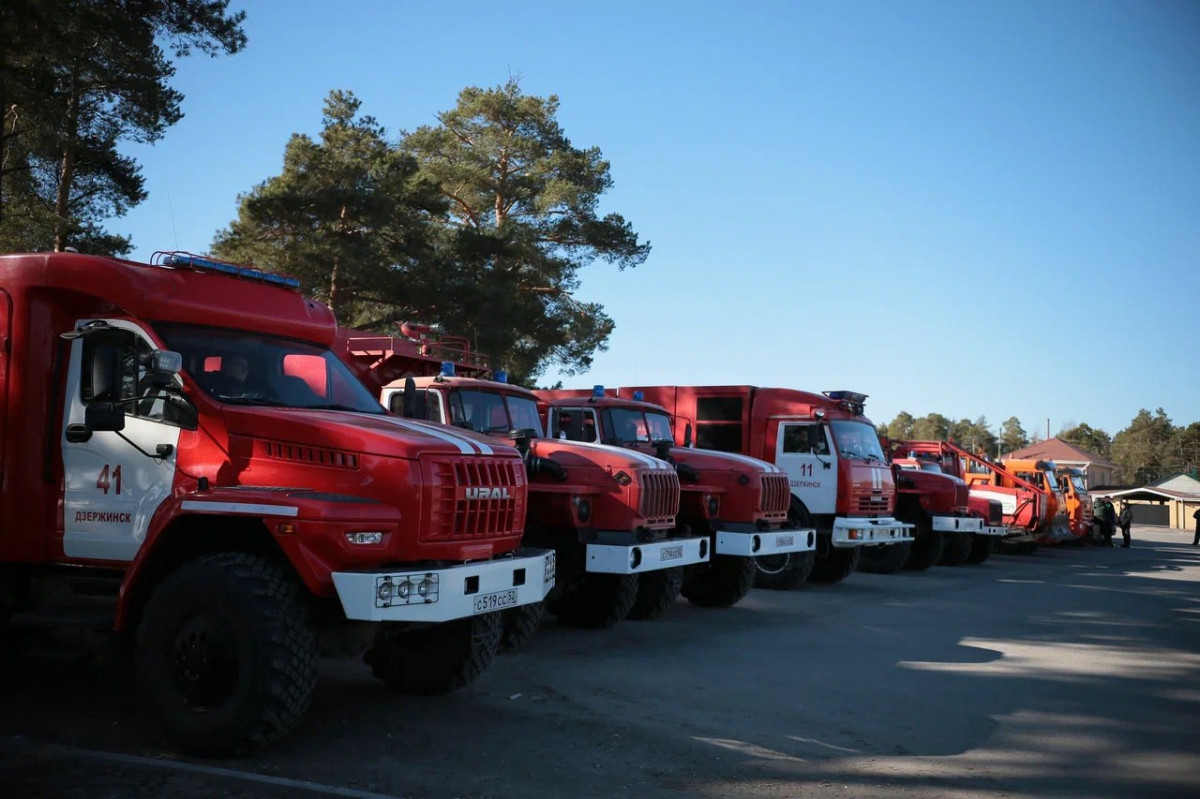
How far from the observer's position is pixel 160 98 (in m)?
20.3

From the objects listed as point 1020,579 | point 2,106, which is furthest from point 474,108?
point 1020,579

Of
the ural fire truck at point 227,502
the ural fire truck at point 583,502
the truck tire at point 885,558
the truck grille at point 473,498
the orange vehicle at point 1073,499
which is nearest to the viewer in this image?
the ural fire truck at point 227,502

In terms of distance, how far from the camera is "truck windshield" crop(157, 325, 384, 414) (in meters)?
6.69

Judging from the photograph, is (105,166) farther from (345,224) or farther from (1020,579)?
(1020,579)

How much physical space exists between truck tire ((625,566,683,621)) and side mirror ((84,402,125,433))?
637cm

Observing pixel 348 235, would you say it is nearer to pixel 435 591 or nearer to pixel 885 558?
pixel 885 558

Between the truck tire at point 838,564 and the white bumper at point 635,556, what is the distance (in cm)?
686

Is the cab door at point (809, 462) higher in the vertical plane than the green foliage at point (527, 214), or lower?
lower

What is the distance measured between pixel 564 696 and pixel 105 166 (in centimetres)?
1769

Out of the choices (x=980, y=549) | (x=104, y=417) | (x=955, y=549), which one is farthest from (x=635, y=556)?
(x=980, y=549)

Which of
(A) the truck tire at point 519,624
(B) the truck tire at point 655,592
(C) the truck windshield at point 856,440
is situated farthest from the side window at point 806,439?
(A) the truck tire at point 519,624

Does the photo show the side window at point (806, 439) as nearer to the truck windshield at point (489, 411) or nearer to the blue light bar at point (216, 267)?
the truck windshield at point (489, 411)

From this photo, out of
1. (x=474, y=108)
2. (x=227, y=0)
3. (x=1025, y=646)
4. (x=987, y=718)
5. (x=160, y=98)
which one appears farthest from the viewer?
(x=474, y=108)

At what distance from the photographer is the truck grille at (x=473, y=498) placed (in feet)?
20.4
